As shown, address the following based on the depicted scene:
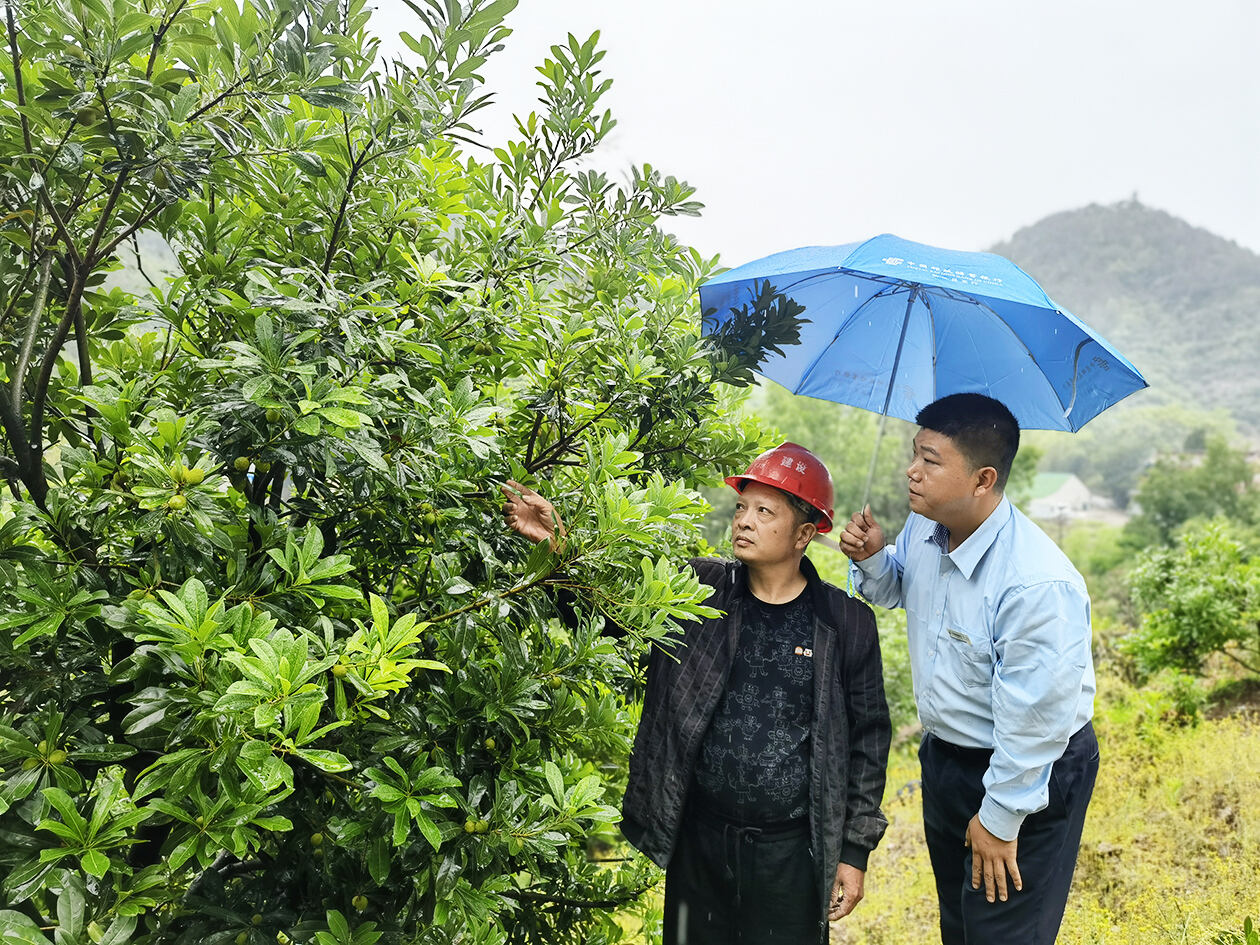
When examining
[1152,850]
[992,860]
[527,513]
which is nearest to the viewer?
[527,513]

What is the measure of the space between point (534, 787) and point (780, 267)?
152cm

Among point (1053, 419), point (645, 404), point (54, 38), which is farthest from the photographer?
point (1053, 419)

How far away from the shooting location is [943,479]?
7.86 ft

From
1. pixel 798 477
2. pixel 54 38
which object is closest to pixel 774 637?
pixel 798 477

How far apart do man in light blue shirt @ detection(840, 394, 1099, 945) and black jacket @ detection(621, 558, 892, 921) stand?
0.20 m

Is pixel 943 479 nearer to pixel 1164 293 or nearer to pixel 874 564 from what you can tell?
pixel 874 564

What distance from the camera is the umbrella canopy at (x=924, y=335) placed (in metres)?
2.35

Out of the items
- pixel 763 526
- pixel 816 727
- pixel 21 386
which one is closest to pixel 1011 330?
pixel 763 526

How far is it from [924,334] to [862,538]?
72 cm

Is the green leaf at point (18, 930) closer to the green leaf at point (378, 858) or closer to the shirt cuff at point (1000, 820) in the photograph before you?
the green leaf at point (378, 858)

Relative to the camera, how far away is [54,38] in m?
1.41

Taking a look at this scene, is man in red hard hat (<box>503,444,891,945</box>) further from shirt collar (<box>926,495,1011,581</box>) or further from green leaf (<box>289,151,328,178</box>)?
green leaf (<box>289,151,328,178</box>)

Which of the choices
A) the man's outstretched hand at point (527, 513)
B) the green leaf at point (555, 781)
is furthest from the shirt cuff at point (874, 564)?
the green leaf at point (555, 781)

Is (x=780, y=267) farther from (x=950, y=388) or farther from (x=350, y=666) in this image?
(x=350, y=666)
